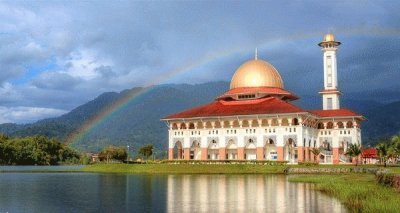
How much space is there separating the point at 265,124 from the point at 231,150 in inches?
258

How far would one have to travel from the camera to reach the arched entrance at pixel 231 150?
76312 millimetres

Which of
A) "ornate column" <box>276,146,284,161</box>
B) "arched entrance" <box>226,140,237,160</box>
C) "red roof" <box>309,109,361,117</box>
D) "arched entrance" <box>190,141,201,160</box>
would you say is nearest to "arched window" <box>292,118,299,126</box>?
"ornate column" <box>276,146,284,161</box>

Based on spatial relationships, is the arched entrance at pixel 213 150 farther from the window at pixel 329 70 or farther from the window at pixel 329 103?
the window at pixel 329 70

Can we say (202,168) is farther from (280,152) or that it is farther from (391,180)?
(391,180)

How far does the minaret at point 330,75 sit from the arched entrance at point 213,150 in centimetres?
1903

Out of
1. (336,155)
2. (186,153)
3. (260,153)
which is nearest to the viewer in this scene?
(260,153)

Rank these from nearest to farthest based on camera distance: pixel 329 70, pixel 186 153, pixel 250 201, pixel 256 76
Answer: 1. pixel 250 201
2. pixel 186 153
3. pixel 256 76
4. pixel 329 70

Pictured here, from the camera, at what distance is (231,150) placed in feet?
252

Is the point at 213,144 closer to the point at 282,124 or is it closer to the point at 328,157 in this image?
the point at 282,124

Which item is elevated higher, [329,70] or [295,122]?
[329,70]

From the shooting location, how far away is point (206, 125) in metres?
77.4

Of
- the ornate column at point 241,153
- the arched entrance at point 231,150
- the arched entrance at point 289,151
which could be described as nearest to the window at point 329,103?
the arched entrance at point 289,151

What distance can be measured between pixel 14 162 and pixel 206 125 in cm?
4818

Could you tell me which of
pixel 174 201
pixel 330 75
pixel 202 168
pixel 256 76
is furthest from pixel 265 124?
pixel 174 201
